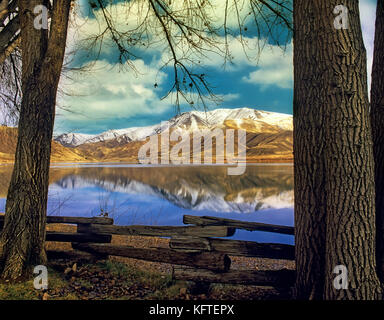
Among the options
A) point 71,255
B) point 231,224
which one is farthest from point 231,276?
point 71,255

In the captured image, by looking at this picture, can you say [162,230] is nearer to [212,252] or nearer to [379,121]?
[212,252]

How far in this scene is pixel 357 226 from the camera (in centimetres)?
279

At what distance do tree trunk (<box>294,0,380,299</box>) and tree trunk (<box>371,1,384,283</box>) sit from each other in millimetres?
353

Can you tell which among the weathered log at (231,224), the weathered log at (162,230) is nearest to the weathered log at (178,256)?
the weathered log at (162,230)

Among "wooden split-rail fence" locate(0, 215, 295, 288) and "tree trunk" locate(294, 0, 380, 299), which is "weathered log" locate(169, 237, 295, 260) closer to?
"wooden split-rail fence" locate(0, 215, 295, 288)

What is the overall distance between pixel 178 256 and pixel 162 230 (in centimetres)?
59

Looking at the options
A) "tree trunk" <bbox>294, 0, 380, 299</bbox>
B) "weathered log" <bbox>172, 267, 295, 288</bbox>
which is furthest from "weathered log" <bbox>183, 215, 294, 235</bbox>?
"tree trunk" <bbox>294, 0, 380, 299</bbox>

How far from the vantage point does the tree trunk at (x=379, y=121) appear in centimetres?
312

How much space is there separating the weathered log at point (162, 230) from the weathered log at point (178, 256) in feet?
0.97

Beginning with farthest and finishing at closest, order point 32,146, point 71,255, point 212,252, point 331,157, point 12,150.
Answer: point 12,150, point 71,255, point 212,252, point 32,146, point 331,157

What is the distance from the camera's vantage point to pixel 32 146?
3.80 metres

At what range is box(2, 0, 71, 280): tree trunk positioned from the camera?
372 cm

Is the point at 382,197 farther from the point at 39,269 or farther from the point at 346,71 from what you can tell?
the point at 39,269
